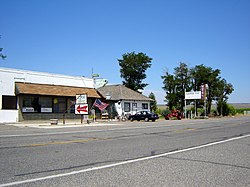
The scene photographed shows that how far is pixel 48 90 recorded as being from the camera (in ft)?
117

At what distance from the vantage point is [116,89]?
52344mm

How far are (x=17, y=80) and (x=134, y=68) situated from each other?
3859 centimetres

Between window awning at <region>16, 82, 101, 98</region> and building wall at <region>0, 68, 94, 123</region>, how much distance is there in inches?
26.4

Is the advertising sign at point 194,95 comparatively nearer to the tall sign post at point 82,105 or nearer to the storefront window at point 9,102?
the tall sign post at point 82,105

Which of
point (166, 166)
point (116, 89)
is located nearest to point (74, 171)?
point (166, 166)

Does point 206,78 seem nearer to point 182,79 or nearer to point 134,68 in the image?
point 182,79

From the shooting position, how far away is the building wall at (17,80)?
3200cm

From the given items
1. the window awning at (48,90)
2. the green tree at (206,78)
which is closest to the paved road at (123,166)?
the window awning at (48,90)

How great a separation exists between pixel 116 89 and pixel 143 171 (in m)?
45.2

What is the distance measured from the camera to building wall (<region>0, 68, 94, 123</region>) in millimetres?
31995

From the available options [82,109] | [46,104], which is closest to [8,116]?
[46,104]

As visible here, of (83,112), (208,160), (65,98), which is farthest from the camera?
(65,98)

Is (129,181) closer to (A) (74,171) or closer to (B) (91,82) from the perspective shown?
(A) (74,171)

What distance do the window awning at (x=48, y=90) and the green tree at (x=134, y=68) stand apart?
28.9 meters
